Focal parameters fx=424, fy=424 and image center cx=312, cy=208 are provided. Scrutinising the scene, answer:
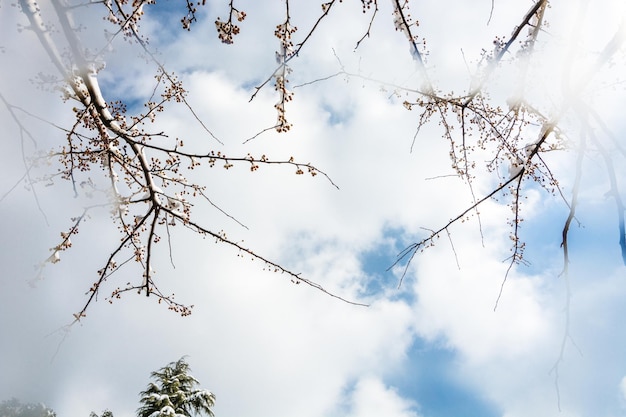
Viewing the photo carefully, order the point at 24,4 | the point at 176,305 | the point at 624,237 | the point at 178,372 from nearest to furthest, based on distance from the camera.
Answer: the point at 624,237, the point at 24,4, the point at 176,305, the point at 178,372

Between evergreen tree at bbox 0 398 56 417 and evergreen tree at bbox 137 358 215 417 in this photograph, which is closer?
evergreen tree at bbox 137 358 215 417

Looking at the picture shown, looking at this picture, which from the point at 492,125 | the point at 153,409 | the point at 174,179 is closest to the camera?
the point at 492,125

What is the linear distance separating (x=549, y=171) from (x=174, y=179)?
2.78 metres

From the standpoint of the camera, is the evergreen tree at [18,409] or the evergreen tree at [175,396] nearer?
the evergreen tree at [175,396]

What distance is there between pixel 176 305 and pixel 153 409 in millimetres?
15192

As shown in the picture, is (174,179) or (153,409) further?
(153,409)

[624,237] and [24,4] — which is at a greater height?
[24,4]

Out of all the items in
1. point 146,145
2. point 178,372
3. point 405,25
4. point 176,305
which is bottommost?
point 176,305

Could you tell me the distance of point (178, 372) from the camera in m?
17.9

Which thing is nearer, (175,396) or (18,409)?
(175,396)

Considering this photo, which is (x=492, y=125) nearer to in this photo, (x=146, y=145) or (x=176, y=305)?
(x=146, y=145)

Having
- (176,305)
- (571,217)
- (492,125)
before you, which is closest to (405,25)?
(492,125)

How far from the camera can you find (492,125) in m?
2.97

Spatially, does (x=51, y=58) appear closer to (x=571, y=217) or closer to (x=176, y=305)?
(x=176, y=305)
